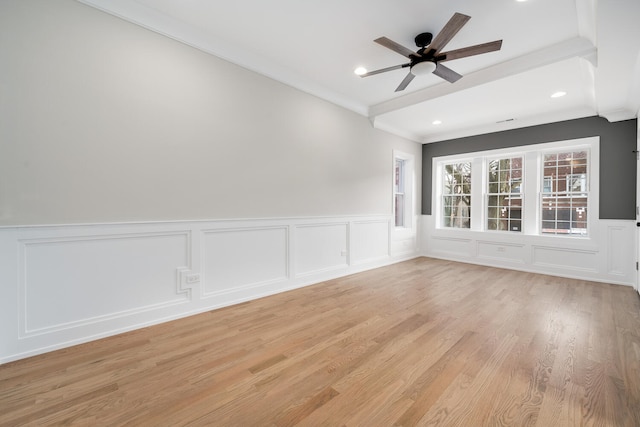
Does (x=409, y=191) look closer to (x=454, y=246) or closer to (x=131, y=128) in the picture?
(x=454, y=246)

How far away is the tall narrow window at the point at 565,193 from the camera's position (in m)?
4.56

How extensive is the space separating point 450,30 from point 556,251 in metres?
4.58

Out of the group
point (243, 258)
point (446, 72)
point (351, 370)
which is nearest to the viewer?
point (351, 370)

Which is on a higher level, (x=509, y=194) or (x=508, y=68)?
(x=508, y=68)

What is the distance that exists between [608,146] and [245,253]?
19.4 ft

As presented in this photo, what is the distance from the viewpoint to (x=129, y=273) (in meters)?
2.48

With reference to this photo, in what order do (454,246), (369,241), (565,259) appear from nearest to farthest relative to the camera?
(565,259), (369,241), (454,246)

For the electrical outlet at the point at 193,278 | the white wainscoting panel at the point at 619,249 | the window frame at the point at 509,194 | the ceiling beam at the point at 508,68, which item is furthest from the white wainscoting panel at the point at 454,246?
the electrical outlet at the point at 193,278

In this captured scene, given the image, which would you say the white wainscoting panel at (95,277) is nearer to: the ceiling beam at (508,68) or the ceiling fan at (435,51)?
the ceiling fan at (435,51)

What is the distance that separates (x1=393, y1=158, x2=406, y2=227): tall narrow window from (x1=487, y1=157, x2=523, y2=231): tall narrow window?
1.74 metres

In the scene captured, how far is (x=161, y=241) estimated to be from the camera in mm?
2660

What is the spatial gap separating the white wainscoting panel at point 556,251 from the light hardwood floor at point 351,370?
1479 millimetres

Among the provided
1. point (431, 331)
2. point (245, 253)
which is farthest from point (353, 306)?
point (245, 253)

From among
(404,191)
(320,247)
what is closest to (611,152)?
(404,191)
